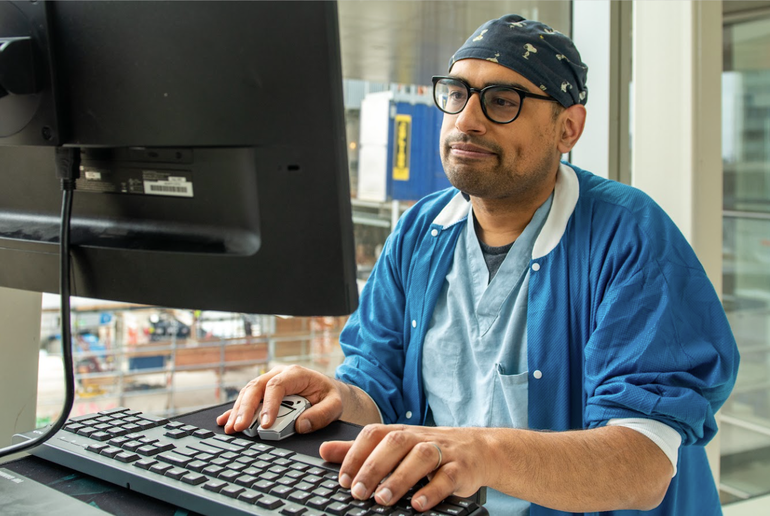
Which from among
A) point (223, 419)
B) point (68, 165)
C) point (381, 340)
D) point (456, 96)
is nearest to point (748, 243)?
point (456, 96)

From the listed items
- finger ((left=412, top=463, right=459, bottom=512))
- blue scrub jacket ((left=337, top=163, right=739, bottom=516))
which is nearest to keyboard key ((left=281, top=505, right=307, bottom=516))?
finger ((left=412, top=463, right=459, bottom=512))

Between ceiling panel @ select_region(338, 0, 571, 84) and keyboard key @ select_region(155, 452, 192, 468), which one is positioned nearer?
keyboard key @ select_region(155, 452, 192, 468)

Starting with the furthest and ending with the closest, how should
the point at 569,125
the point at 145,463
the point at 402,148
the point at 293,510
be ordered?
1. the point at 402,148
2. the point at 569,125
3. the point at 145,463
4. the point at 293,510

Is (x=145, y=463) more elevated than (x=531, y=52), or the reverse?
(x=531, y=52)

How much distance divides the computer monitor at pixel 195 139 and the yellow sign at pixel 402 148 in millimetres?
1483

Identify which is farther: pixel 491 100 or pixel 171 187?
A: pixel 491 100

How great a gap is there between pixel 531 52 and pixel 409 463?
96cm

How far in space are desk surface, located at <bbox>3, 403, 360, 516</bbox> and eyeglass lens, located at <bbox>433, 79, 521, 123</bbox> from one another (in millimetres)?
781

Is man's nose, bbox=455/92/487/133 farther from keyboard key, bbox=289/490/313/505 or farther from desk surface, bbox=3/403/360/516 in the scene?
keyboard key, bbox=289/490/313/505

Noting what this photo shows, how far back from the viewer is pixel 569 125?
1.49 metres

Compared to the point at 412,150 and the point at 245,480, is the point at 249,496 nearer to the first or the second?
the point at 245,480

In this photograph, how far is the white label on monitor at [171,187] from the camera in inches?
25.6

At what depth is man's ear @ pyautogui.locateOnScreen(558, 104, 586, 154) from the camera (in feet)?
4.79

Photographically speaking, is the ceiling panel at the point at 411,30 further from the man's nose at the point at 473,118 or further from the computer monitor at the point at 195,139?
the computer monitor at the point at 195,139
